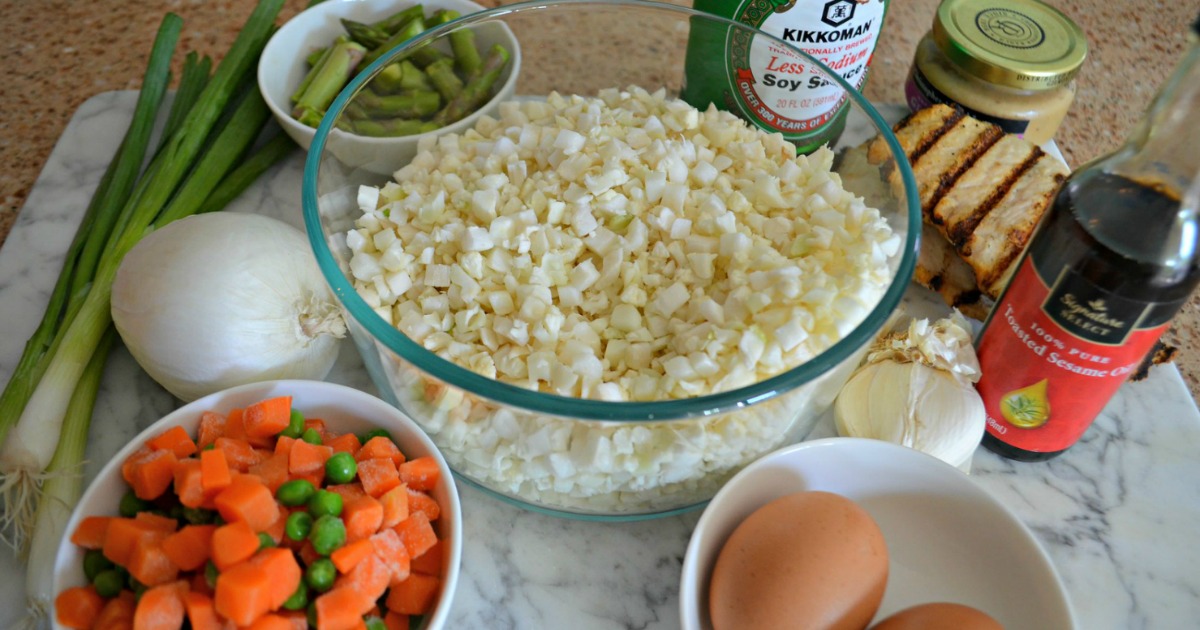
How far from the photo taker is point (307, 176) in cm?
91

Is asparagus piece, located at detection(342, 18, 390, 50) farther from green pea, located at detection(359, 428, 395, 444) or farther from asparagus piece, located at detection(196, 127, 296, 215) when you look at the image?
green pea, located at detection(359, 428, 395, 444)

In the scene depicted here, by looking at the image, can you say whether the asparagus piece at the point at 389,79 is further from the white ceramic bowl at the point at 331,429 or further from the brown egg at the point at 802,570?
the brown egg at the point at 802,570

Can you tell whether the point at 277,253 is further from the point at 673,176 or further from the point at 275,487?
the point at 673,176

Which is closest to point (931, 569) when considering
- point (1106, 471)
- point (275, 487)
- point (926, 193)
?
point (1106, 471)

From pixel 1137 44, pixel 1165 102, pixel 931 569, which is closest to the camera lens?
pixel 1165 102

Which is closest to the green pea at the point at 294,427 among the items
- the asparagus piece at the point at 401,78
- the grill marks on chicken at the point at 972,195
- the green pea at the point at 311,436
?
the green pea at the point at 311,436

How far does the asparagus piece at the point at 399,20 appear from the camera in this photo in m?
1.36

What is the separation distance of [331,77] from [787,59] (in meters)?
0.68

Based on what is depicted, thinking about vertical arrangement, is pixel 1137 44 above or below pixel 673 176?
below

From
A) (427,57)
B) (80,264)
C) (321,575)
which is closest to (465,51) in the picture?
(427,57)

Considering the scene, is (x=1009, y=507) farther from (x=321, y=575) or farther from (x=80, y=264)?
(x=80, y=264)

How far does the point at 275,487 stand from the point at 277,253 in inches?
12.4

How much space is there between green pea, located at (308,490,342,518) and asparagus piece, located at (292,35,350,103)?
73 centimetres

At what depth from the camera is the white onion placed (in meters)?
0.93
